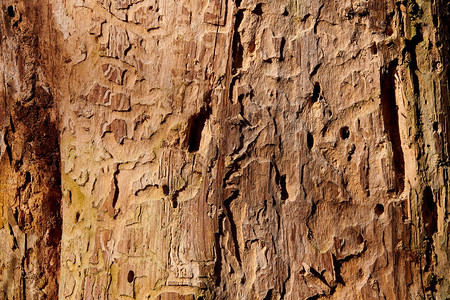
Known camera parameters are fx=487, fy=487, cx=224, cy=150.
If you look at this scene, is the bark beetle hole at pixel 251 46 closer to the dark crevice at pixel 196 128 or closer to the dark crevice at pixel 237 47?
the dark crevice at pixel 237 47

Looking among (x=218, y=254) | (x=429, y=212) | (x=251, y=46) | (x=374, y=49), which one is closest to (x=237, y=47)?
(x=251, y=46)

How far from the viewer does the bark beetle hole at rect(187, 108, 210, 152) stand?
119 centimetres

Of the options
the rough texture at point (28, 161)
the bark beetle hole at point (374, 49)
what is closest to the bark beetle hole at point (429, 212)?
the bark beetle hole at point (374, 49)

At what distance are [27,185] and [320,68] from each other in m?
0.83

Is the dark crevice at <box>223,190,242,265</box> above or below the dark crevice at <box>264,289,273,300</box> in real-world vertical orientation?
above

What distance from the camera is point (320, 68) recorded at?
1168 millimetres

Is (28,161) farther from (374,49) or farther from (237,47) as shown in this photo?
(374,49)

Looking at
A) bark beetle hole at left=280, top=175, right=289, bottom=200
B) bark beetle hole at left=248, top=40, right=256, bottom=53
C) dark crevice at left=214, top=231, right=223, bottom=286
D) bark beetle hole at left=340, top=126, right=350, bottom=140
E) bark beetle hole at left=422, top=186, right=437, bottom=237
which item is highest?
bark beetle hole at left=248, top=40, right=256, bottom=53

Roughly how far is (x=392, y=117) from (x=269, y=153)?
31 cm

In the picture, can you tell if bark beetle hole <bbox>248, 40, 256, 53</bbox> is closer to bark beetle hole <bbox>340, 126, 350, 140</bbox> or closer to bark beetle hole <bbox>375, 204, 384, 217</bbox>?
bark beetle hole <bbox>340, 126, 350, 140</bbox>

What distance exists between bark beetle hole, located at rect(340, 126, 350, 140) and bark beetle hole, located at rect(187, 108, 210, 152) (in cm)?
32

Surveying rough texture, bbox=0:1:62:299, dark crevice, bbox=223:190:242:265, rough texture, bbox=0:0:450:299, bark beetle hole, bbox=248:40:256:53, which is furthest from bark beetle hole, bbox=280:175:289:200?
rough texture, bbox=0:1:62:299

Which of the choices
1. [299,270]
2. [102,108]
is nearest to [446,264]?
[299,270]

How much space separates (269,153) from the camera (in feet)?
3.82
